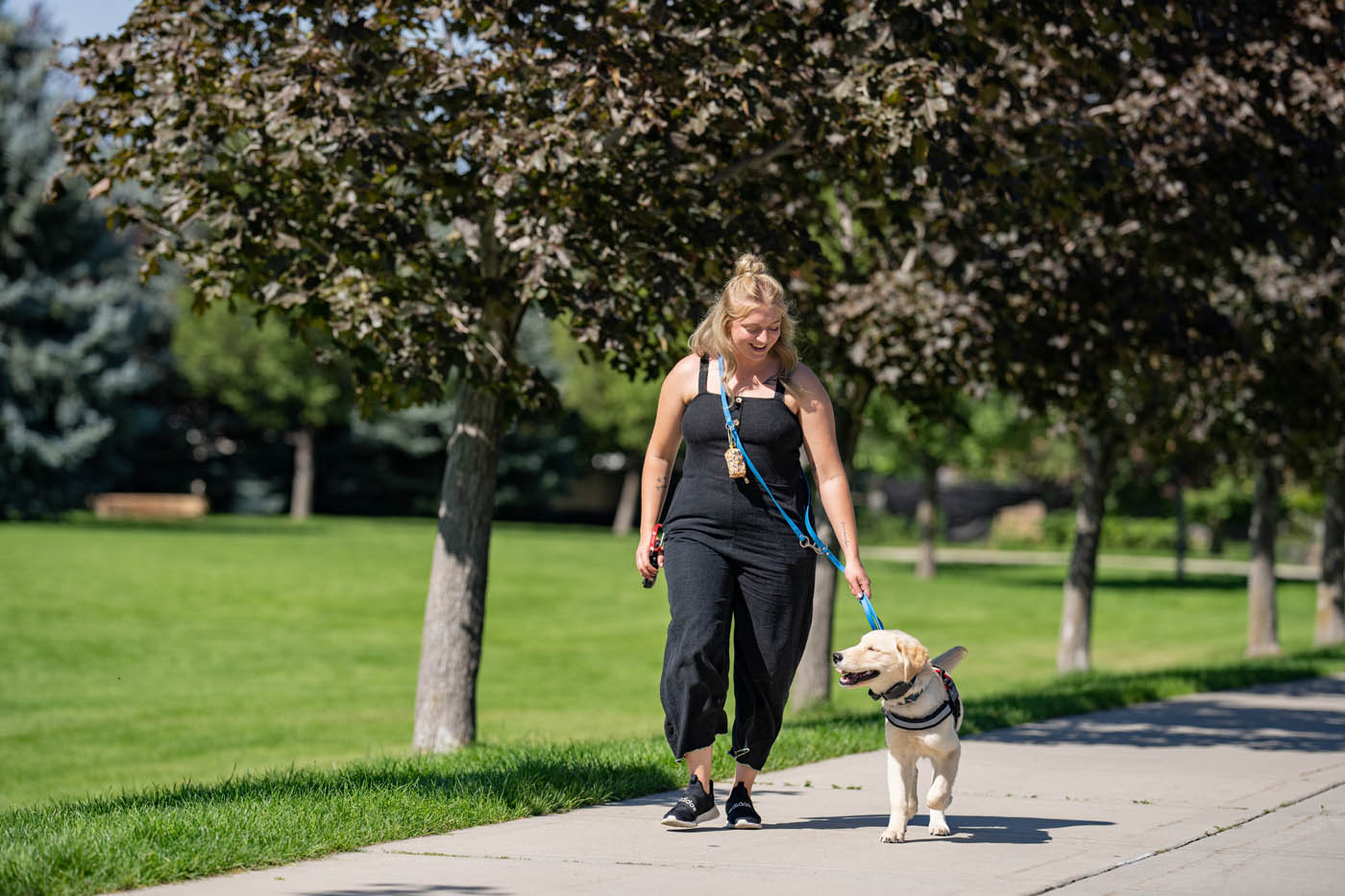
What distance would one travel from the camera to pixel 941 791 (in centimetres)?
586

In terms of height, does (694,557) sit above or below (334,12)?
below

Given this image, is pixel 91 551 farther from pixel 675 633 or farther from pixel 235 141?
pixel 675 633

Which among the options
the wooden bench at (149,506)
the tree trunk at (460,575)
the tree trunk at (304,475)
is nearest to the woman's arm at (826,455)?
the tree trunk at (460,575)

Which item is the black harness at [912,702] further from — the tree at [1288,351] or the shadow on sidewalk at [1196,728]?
the tree at [1288,351]

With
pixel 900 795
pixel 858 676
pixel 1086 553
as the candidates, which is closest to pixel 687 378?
pixel 858 676

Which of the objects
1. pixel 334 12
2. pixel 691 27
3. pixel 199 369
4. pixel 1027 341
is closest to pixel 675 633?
pixel 691 27

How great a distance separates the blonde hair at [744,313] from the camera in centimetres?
580

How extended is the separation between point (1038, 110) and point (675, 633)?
6.20 metres

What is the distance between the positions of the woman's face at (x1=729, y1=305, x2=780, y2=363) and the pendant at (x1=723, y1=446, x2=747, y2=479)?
357 millimetres

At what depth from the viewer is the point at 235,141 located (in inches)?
359

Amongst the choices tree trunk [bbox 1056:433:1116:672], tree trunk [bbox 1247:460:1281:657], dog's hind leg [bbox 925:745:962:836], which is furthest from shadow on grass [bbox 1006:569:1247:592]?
dog's hind leg [bbox 925:745:962:836]

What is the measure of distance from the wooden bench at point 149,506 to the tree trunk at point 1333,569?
36056 millimetres

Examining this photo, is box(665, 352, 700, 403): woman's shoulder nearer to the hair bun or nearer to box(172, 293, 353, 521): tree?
the hair bun

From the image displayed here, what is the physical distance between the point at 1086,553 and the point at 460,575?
32.1 ft
